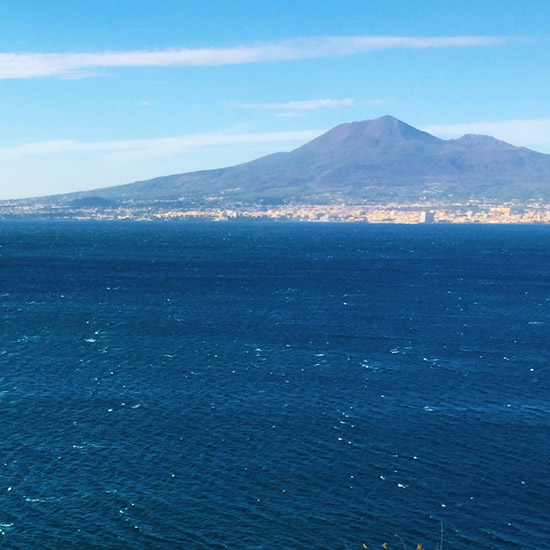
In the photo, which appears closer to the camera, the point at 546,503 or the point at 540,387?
the point at 546,503

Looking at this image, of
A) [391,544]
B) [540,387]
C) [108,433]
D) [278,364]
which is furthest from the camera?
[278,364]

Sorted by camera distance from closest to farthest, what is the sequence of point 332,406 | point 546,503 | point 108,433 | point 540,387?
point 546,503
point 108,433
point 332,406
point 540,387

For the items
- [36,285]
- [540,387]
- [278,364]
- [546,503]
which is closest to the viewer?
[546,503]

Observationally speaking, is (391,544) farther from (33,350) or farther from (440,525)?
(33,350)

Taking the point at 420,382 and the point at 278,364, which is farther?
the point at 278,364

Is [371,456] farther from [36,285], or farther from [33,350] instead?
[36,285]

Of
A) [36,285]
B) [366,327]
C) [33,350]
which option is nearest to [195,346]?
[33,350]

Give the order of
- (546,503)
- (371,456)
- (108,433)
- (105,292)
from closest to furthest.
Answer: (546,503), (371,456), (108,433), (105,292)

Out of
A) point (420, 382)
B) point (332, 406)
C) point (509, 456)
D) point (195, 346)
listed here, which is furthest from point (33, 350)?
point (509, 456)

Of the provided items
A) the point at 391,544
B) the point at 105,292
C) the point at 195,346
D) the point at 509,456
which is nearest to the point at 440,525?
the point at 391,544
